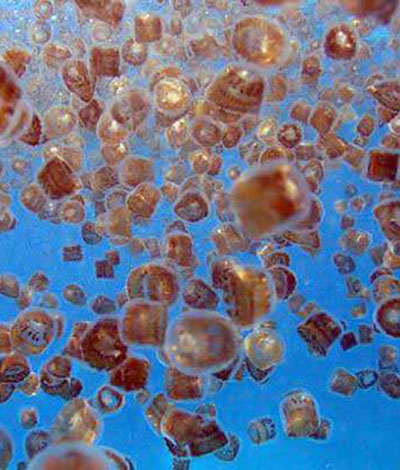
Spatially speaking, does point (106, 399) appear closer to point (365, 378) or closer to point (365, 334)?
point (365, 378)

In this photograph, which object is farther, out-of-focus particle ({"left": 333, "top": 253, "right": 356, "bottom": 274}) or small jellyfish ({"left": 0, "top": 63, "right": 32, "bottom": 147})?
out-of-focus particle ({"left": 333, "top": 253, "right": 356, "bottom": 274})

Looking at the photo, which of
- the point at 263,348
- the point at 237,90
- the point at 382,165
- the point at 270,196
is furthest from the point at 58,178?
the point at 382,165

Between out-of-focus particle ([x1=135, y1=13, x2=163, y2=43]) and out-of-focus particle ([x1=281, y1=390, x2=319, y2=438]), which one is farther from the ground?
out-of-focus particle ([x1=135, y1=13, x2=163, y2=43])

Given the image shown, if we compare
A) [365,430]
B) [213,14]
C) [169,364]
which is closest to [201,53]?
[213,14]

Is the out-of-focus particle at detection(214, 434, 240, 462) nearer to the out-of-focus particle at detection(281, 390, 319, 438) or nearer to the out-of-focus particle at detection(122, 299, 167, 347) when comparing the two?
the out-of-focus particle at detection(281, 390, 319, 438)

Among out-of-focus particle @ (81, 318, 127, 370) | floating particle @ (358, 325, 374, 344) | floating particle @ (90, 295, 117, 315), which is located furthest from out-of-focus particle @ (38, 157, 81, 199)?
floating particle @ (358, 325, 374, 344)

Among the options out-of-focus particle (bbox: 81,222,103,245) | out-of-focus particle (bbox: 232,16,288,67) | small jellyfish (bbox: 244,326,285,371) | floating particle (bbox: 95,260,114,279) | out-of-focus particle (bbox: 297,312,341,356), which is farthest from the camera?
out-of-focus particle (bbox: 81,222,103,245)
